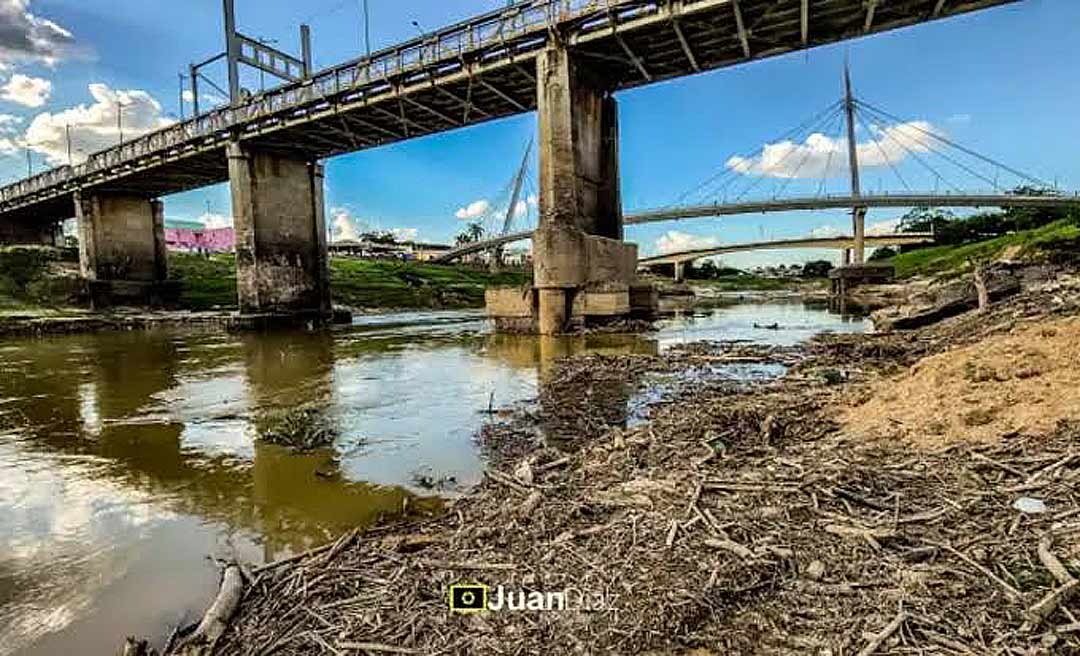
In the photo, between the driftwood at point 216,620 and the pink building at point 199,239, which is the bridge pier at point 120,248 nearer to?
the pink building at point 199,239

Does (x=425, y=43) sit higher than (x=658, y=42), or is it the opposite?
(x=425, y=43)

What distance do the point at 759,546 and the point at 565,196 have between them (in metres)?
18.1

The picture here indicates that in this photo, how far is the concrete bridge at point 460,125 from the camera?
65.3 ft

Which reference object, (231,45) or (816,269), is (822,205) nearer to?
(816,269)

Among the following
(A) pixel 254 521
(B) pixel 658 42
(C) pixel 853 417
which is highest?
(B) pixel 658 42

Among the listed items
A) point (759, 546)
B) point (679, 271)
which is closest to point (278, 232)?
point (759, 546)

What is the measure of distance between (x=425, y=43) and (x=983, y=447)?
25197 millimetres

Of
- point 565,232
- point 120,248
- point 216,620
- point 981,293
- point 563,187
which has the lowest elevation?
point 216,620

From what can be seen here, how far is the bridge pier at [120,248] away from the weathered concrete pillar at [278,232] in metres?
14.9

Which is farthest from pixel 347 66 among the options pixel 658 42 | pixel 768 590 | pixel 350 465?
Result: pixel 768 590

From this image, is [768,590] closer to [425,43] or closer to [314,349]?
[314,349]

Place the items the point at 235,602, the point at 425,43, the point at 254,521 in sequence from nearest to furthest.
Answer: the point at 235,602 < the point at 254,521 < the point at 425,43

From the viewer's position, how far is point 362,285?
51812 mm

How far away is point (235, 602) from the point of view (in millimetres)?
3113
